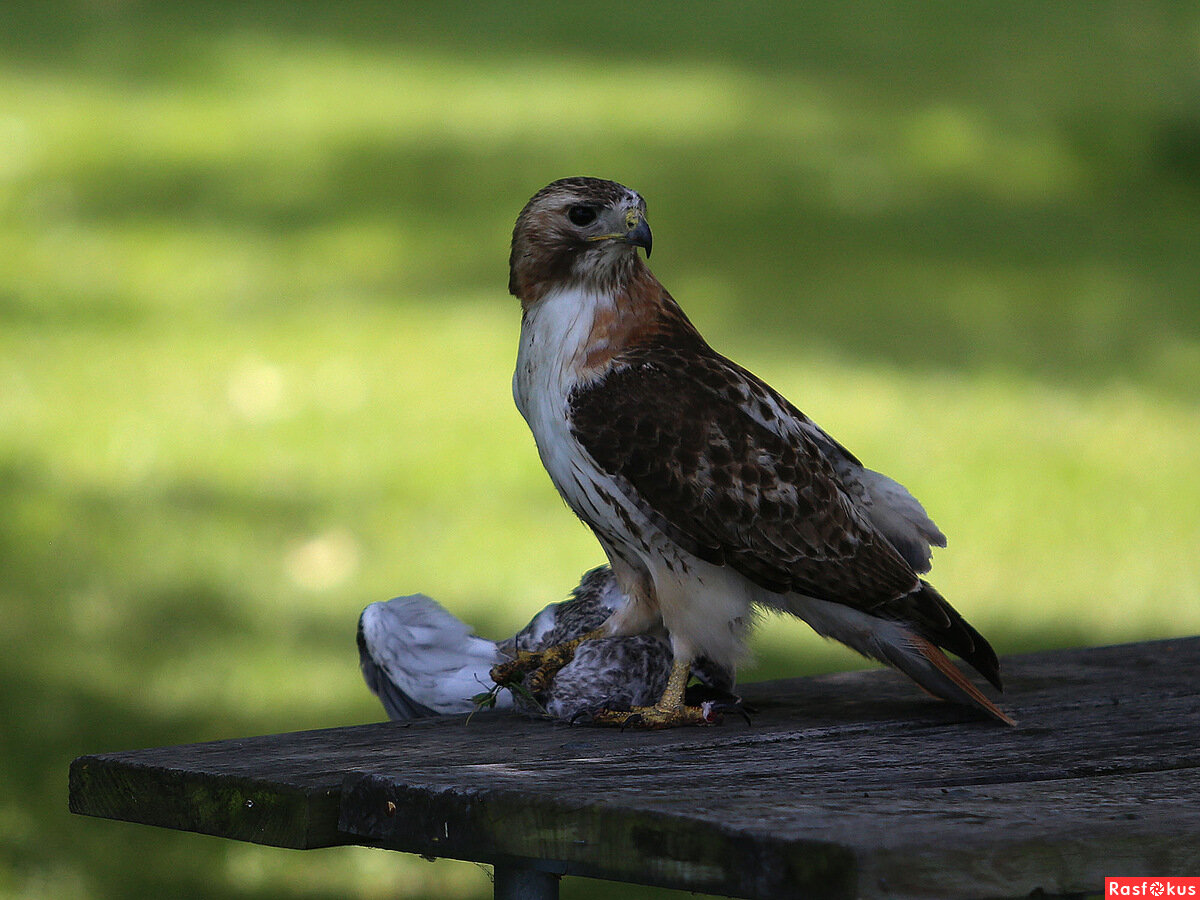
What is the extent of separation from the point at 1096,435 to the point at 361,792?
21.9 ft

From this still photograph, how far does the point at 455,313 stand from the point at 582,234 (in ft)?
19.2

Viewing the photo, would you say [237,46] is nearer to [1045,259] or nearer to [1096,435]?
[1045,259]

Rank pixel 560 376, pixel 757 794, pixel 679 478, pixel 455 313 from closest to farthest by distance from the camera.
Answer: pixel 757 794, pixel 679 478, pixel 560 376, pixel 455 313

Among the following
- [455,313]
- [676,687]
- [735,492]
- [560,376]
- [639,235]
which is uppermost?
[455,313]

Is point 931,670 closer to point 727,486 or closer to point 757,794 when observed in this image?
point 727,486

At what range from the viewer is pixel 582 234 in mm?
2998

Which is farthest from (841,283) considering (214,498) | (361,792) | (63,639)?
(361,792)

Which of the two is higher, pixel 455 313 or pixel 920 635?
pixel 455 313

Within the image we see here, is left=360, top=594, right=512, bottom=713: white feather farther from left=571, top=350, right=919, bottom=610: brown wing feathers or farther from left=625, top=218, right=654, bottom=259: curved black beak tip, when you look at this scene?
left=625, top=218, right=654, bottom=259: curved black beak tip

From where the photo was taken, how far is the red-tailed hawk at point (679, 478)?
9.47ft

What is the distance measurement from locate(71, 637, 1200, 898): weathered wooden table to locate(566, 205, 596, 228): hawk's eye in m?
0.93

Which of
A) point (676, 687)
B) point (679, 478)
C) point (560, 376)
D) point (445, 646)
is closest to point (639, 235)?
point (560, 376)

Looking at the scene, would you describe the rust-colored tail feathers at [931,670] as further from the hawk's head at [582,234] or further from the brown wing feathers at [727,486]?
the hawk's head at [582,234]

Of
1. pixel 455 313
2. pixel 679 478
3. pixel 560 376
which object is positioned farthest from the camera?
pixel 455 313
